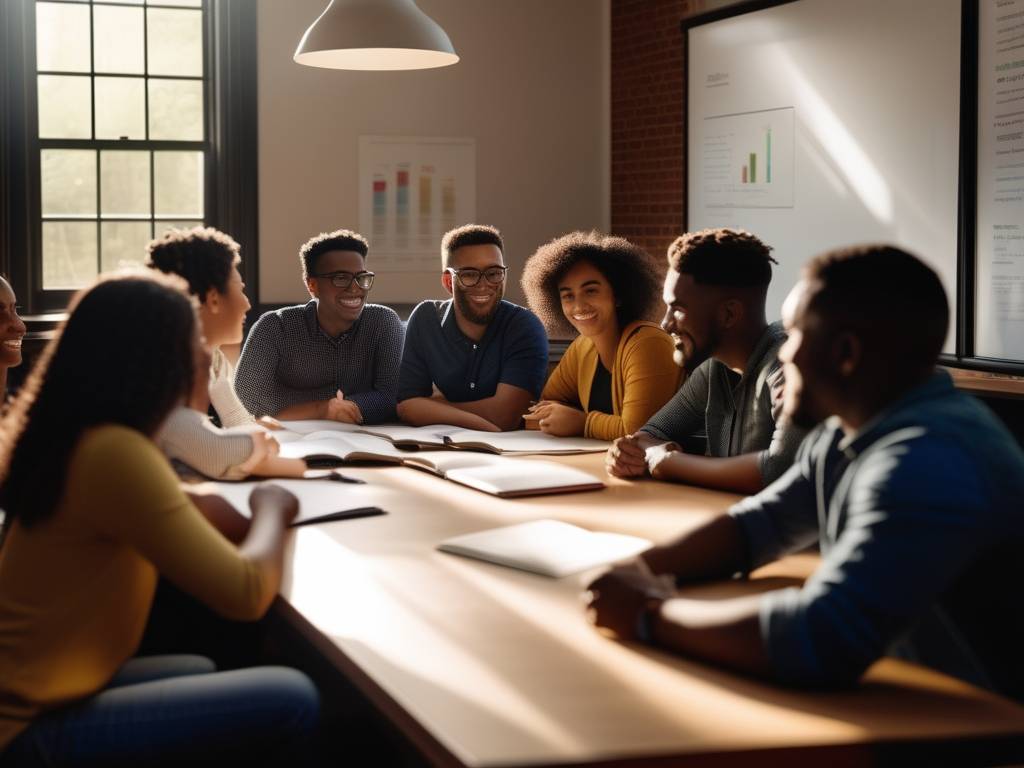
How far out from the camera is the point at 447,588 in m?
1.82

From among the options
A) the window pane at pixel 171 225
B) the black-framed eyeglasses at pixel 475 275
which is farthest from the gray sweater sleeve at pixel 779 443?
the window pane at pixel 171 225

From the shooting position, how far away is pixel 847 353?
4.88ft

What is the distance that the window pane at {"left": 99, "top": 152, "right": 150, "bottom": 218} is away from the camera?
20.7 feet

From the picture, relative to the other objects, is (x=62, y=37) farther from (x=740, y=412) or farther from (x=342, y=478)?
(x=740, y=412)

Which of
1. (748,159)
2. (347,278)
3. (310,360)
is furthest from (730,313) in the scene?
(748,159)

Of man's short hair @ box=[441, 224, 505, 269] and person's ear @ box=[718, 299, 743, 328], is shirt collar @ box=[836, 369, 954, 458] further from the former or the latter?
man's short hair @ box=[441, 224, 505, 269]

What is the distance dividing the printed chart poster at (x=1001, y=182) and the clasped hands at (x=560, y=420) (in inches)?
69.2

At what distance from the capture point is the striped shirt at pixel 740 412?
2494 mm

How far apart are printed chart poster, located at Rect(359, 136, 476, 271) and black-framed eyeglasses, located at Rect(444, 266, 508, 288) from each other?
2731mm

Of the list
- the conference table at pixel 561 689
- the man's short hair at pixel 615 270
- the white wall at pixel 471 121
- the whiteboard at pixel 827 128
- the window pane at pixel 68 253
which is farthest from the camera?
the white wall at pixel 471 121

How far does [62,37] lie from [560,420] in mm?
4099

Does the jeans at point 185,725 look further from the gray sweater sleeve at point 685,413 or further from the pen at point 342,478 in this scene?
the gray sweater sleeve at point 685,413

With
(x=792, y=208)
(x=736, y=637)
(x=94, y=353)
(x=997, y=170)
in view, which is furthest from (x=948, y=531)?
(x=792, y=208)

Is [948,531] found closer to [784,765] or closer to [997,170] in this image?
[784,765]
